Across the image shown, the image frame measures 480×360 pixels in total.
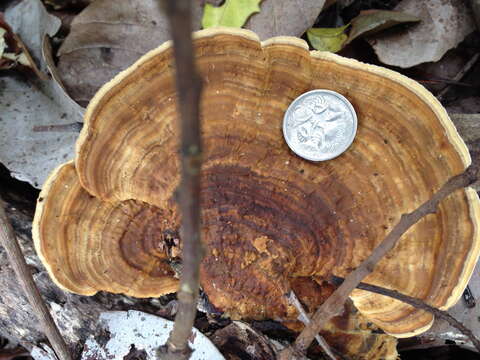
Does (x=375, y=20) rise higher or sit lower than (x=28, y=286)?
higher

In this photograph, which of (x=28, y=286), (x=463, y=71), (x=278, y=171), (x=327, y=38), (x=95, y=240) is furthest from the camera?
(x=463, y=71)

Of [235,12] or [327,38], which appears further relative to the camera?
[327,38]

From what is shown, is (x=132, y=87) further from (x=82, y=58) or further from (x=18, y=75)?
(x=18, y=75)

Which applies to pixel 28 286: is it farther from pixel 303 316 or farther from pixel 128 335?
pixel 303 316

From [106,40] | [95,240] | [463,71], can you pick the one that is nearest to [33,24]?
[106,40]

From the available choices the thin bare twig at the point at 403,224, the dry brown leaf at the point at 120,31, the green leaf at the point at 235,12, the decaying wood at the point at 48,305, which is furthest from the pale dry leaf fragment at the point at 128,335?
the green leaf at the point at 235,12
